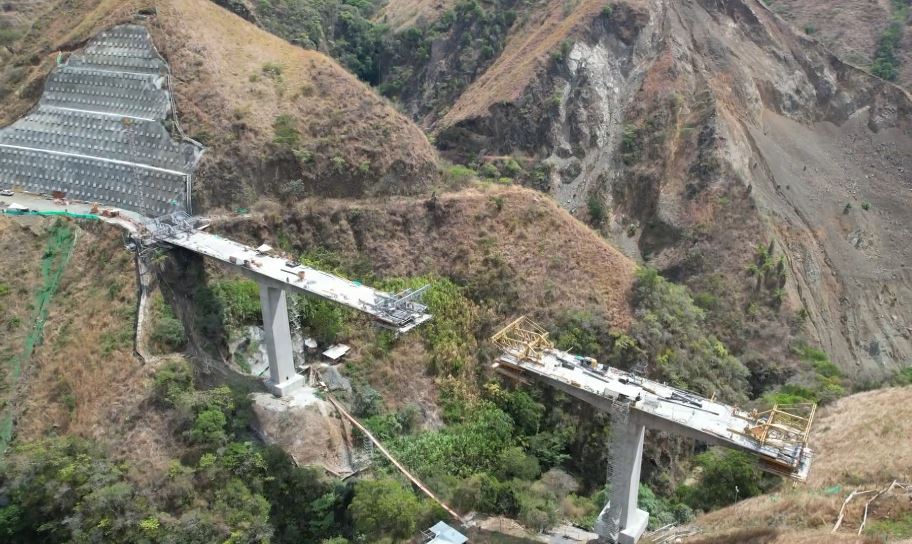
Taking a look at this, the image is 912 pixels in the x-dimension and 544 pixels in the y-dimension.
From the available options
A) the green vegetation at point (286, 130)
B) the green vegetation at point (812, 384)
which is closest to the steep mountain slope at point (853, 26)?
the green vegetation at point (812, 384)

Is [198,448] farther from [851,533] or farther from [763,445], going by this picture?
[851,533]

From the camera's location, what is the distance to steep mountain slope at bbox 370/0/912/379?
56.4 m

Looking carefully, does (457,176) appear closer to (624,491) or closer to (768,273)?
(768,273)

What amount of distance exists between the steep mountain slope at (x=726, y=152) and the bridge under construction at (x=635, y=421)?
2353 cm

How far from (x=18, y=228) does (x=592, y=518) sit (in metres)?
34.6

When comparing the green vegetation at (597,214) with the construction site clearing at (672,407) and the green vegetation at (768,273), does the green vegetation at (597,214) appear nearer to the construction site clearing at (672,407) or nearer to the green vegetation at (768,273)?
the green vegetation at (768,273)

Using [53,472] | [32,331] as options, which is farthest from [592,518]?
[32,331]

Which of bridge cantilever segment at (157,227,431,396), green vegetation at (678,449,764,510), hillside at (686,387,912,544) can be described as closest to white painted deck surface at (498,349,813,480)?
hillside at (686,387,912,544)

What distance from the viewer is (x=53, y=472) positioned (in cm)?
2805

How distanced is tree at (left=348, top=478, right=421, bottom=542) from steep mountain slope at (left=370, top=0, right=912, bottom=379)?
101ft

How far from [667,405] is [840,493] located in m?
7.12

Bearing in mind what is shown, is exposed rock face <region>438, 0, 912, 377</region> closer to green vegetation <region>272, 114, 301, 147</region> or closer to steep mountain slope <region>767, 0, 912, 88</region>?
steep mountain slope <region>767, 0, 912, 88</region>

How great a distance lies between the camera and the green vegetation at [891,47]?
89.8 m

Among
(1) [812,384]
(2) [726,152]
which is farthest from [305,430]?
(2) [726,152]
